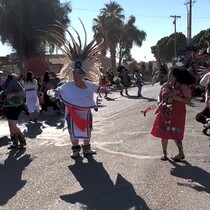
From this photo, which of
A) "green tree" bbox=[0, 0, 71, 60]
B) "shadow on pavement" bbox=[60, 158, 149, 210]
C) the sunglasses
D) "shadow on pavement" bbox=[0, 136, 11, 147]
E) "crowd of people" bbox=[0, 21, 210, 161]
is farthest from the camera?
"green tree" bbox=[0, 0, 71, 60]

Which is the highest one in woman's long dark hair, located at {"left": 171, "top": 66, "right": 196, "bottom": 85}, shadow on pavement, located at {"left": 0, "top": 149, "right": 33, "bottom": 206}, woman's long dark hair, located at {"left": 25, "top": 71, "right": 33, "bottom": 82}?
woman's long dark hair, located at {"left": 171, "top": 66, "right": 196, "bottom": 85}

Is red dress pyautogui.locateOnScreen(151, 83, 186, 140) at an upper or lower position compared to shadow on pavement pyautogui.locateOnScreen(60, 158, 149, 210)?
upper

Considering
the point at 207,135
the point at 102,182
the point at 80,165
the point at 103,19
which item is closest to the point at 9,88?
the point at 80,165

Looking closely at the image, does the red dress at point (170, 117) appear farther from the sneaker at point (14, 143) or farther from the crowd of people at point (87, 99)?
the sneaker at point (14, 143)

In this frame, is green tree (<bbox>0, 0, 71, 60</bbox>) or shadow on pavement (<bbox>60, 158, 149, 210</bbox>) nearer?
shadow on pavement (<bbox>60, 158, 149, 210</bbox>)

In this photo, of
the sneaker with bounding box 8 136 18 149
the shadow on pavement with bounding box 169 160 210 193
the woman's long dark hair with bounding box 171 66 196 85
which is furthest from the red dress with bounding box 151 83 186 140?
the sneaker with bounding box 8 136 18 149

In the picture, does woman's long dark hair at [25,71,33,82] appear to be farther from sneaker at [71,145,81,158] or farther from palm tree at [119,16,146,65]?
palm tree at [119,16,146,65]

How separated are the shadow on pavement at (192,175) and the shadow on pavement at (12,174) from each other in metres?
2.28

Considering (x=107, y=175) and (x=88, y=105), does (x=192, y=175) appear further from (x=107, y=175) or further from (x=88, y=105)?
(x=88, y=105)

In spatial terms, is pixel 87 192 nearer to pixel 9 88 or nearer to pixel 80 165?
pixel 80 165

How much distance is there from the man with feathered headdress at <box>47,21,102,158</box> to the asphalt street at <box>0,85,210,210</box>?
434 mm

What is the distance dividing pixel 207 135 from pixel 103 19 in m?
48.2

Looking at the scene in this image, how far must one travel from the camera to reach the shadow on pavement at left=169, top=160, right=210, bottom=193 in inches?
234

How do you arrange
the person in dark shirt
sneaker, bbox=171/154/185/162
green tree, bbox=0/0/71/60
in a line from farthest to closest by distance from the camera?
1. green tree, bbox=0/0/71/60
2. the person in dark shirt
3. sneaker, bbox=171/154/185/162
